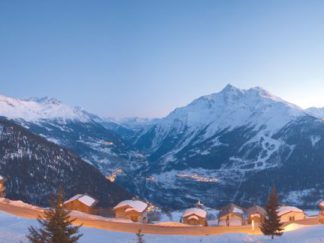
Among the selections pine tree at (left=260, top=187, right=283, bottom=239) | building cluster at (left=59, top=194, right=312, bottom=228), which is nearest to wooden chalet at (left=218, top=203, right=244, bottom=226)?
building cluster at (left=59, top=194, right=312, bottom=228)

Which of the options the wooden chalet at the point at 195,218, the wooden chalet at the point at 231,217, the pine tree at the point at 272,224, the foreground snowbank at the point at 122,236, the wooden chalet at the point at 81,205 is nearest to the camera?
the foreground snowbank at the point at 122,236

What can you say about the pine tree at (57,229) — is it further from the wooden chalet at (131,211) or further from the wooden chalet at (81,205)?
the wooden chalet at (81,205)

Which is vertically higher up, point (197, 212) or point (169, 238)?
point (197, 212)

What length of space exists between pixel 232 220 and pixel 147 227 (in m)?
61.7

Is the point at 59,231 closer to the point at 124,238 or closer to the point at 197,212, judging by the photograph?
the point at 124,238

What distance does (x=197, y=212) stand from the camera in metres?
115

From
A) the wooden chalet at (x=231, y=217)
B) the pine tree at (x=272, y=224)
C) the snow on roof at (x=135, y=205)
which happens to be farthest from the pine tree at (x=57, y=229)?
the wooden chalet at (x=231, y=217)

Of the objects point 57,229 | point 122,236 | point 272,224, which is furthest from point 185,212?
point 57,229

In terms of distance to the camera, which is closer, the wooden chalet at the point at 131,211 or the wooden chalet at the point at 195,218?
the wooden chalet at the point at 131,211

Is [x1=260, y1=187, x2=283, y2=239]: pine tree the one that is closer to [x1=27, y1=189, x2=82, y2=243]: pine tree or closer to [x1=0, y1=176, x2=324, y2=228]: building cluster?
[x1=0, y1=176, x2=324, y2=228]: building cluster

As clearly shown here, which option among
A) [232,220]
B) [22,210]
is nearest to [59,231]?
[22,210]

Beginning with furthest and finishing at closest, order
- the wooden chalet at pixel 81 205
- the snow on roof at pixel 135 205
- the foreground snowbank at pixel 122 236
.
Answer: the wooden chalet at pixel 81 205 → the snow on roof at pixel 135 205 → the foreground snowbank at pixel 122 236

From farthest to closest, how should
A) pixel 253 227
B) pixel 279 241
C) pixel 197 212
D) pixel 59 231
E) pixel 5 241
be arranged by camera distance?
pixel 197 212 → pixel 253 227 → pixel 279 241 → pixel 5 241 → pixel 59 231

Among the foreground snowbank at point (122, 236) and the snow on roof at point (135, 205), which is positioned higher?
the snow on roof at point (135, 205)
